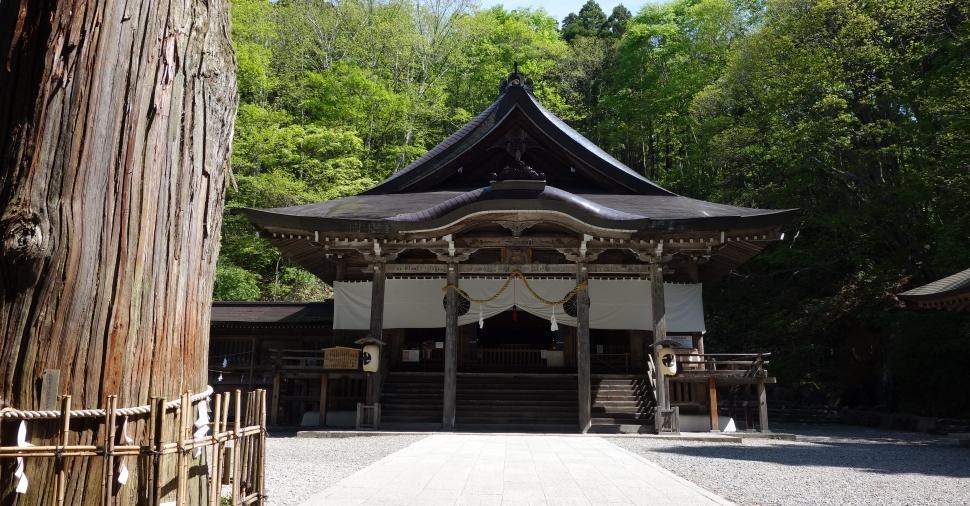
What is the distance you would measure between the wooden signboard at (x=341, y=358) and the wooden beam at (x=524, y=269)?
1879 millimetres

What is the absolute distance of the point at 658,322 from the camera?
11812 millimetres

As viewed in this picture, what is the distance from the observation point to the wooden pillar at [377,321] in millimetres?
11742

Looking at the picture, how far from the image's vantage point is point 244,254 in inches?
867

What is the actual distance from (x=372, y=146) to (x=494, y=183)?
1636cm

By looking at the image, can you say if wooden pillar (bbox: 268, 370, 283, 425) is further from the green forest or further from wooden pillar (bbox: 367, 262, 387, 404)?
the green forest

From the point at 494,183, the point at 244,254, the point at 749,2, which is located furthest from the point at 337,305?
the point at 749,2

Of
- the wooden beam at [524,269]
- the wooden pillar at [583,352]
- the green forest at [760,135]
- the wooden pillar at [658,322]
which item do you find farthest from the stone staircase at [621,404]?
the green forest at [760,135]

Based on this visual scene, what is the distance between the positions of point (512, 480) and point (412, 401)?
683cm

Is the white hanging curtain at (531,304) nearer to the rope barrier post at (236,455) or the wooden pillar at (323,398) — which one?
the wooden pillar at (323,398)

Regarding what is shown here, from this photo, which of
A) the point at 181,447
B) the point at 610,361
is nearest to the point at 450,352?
the point at 610,361

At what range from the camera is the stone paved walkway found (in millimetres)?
4945

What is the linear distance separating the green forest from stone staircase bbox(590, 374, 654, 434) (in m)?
7.98

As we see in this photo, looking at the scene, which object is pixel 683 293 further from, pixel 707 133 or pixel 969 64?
pixel 707 133

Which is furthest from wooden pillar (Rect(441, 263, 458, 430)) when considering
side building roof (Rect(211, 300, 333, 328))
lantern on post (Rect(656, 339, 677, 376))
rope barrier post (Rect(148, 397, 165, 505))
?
rope barrier post (Rect(148, 397, 165, 505))
